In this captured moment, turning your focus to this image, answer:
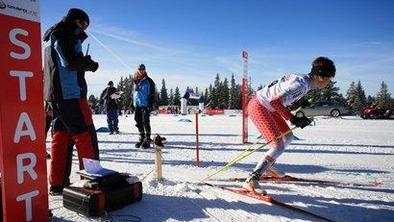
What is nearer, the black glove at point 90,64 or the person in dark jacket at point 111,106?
the black glove at point 90,64

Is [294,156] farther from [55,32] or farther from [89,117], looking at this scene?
[55,32]

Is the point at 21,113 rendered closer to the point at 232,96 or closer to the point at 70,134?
the point at 70,134

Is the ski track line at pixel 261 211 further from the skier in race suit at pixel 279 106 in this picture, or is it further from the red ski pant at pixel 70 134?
the red ski pant at pixel 70 134

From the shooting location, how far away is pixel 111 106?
13.7 meters

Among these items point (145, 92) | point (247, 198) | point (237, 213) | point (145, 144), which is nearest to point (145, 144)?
point (145, 144)

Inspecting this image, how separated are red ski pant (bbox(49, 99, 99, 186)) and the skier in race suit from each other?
76.2 inches

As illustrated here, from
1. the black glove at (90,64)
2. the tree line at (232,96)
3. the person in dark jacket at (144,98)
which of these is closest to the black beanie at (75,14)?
the black glove at (90,64)

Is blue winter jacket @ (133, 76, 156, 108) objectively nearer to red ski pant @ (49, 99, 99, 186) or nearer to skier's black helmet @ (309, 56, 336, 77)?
red ski pant @ (49, 99, 99, 186)

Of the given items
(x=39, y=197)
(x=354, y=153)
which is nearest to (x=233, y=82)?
(x=354, y=153)

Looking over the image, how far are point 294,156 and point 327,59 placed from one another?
4153 millimetres

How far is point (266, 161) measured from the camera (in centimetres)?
464

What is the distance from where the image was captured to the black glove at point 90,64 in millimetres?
4086

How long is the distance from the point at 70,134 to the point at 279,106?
7.96ft

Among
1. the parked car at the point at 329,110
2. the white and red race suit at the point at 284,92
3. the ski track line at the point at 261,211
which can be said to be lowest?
the ski track line at the point at 261,211
